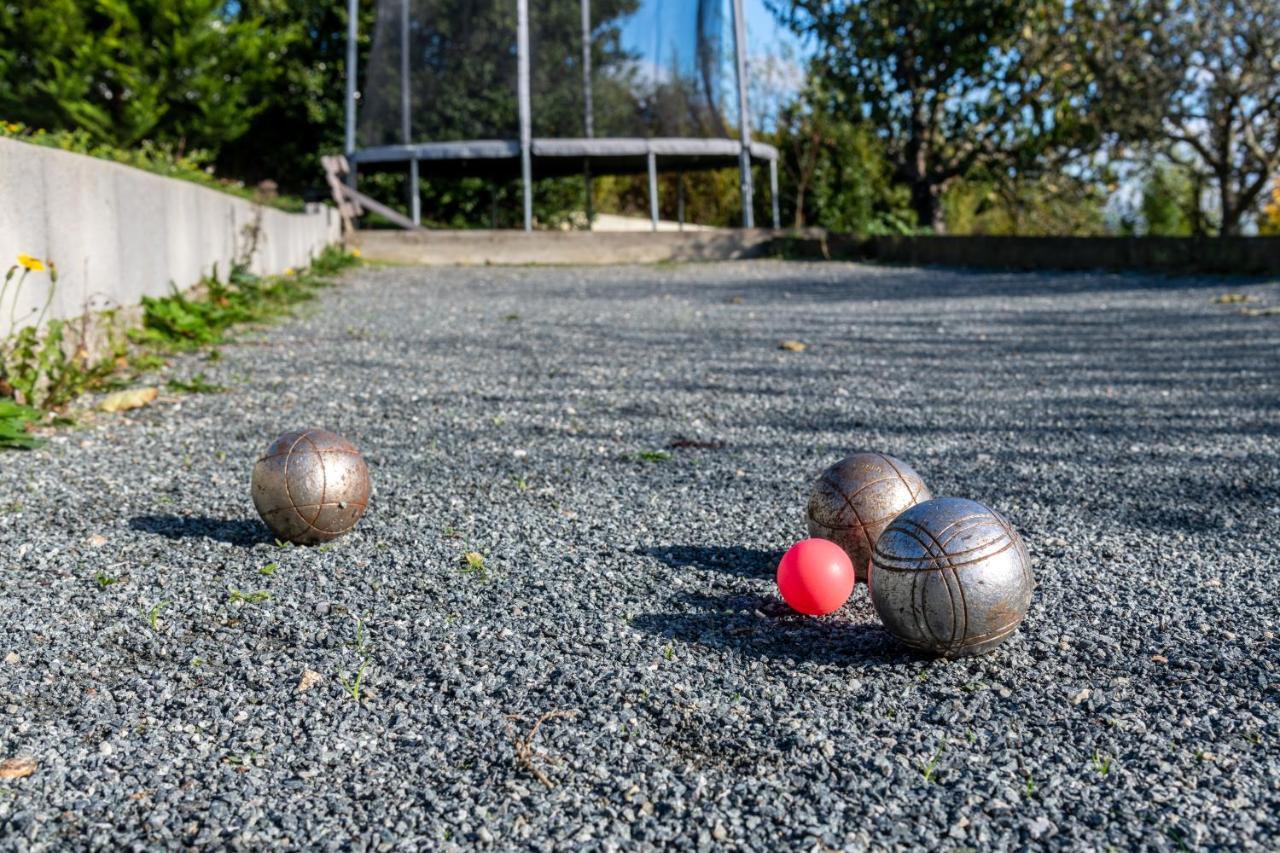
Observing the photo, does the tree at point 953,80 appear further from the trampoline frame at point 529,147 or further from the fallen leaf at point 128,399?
the fallen leaf at point 128,399

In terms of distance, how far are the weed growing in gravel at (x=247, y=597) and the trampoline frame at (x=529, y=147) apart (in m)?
14.7

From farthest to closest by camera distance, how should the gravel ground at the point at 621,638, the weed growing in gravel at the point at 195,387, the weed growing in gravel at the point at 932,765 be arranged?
the weed growing in gravel at the point at 195,387 < the weed growing in gravel at the point at 932,765 < the gravel ground at the point at 621,638

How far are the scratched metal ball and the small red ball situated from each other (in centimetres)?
29

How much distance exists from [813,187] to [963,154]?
11.8ft

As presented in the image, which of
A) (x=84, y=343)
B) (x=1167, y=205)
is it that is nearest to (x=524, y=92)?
(x=84, y=343)

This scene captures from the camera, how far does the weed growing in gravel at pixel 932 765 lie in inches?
86.4

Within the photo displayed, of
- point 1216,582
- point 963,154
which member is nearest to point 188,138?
point 963,154

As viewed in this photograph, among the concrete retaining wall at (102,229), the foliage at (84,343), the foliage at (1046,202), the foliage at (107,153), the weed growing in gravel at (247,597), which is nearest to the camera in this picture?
the weed growing in gravel at (247,597)

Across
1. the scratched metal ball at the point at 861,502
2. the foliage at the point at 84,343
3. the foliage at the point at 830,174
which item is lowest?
the scratched metal ball at the point at 861,502

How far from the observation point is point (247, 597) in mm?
3137

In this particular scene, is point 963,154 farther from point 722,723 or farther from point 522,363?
point 722,723

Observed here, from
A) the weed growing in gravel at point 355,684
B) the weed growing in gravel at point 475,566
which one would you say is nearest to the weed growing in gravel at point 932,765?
the weed growing in gravel at point 355,684

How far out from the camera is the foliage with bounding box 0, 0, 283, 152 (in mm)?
18031

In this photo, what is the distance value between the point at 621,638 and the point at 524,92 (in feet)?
51.6
